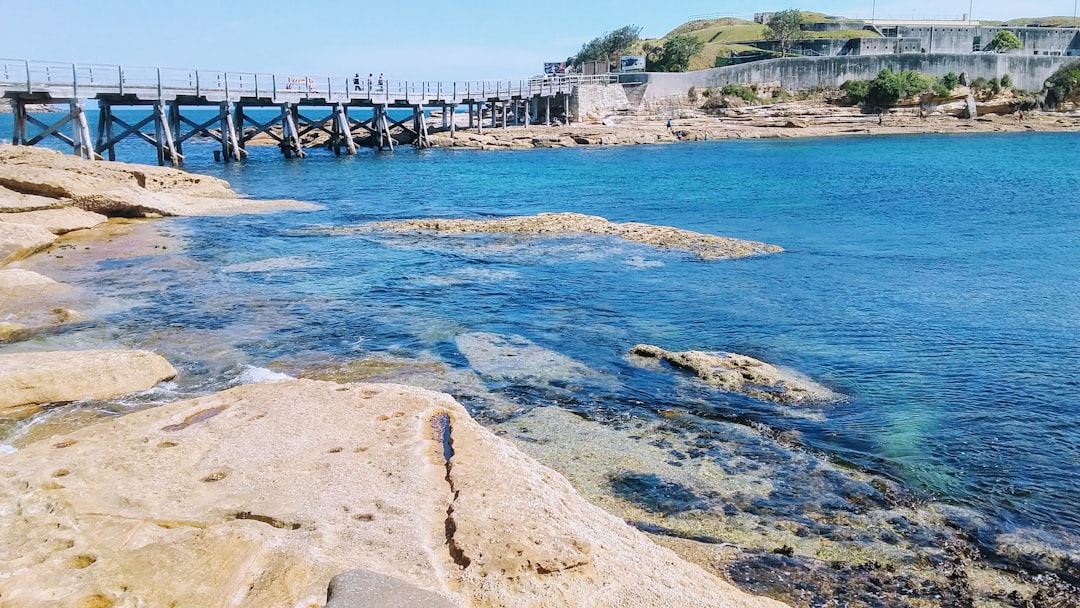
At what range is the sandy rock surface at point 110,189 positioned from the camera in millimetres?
22562

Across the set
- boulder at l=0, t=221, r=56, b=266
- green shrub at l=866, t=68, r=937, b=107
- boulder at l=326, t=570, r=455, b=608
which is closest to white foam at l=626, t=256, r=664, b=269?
boulder at l=0, t=221, r=56, b=266

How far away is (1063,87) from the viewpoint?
7612cm

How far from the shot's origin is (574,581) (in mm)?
4957

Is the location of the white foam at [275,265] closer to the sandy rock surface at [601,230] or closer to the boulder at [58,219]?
the sandy rock surface at [601,230]

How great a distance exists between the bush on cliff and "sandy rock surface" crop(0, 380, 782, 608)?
281 feet

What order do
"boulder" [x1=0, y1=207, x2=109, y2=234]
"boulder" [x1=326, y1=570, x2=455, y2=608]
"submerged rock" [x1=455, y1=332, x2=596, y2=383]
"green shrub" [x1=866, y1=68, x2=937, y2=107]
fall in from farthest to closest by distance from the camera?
"green shrub" [x1=866, y1=68, x2=937, y2=107], "boulder" [x1=0, y1=207, x2=109, y2=234], "submerged rock" [x1=455, y1=332, x2=596, y2=383], "boulder" [x1=326, y1=570, x2=455, y2=608]

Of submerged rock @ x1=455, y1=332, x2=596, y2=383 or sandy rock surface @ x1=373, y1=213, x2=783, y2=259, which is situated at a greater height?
sandy rock surface @ x1=373, y1=213, x2=783, y2=259

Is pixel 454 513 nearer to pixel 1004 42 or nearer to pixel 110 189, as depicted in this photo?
pixel 110 189

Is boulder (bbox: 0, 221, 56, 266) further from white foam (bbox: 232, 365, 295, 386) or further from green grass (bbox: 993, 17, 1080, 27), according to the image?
green grass (bbox: 993, 17, 1080, 27)

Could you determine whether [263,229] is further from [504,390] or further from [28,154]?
[504,390]

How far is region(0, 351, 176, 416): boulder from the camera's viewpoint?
376 inches

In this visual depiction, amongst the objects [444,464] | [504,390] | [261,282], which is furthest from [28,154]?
[444,464]

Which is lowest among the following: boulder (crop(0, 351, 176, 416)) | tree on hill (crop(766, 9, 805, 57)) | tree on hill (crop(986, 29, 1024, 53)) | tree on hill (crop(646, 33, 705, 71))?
boulder (crop(0, 351, 176, 416))

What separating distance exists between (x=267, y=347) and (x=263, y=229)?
12.9 m
